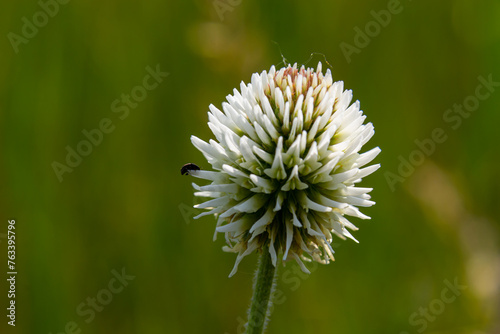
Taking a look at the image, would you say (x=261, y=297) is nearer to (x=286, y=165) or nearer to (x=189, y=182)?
(x=286, y=165)

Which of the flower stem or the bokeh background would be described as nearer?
the flower stem

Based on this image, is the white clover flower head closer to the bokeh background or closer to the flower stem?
the flower stem

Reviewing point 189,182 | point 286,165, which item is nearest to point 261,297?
point 286,165

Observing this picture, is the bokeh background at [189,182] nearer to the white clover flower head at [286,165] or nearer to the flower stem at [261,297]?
the white clover flower head at [286,165]

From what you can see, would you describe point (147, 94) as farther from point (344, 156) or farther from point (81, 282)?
point (344, 156)

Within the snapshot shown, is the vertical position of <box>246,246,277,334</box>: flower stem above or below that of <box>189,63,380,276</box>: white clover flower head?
below

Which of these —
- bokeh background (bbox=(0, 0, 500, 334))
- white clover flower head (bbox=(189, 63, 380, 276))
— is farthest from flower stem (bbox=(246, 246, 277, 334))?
bokeh background (bbox=(0, 0, 500, 334))

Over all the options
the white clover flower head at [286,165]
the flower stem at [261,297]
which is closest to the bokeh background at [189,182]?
the white clover flower head at [286,165]
